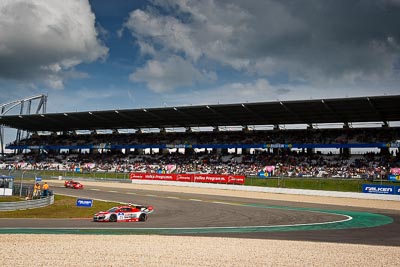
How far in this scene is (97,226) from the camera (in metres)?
18.3

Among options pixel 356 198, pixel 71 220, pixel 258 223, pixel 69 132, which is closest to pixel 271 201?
pixel 356 198

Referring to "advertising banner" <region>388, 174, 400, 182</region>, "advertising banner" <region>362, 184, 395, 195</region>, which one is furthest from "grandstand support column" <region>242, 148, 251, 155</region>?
"advertising banner" <region>362, 184, 395, 195</region>

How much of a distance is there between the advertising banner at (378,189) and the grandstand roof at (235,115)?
509 inches

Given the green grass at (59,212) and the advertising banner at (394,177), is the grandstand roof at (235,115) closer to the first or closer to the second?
the advertising banner at (394,177)

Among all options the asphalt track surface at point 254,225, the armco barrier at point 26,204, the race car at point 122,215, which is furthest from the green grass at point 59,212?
the race car at point 122,215

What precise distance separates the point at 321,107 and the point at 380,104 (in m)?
6.79

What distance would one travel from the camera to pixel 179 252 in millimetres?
11953

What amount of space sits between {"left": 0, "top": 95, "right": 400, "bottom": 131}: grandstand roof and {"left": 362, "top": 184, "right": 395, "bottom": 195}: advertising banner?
1292cm

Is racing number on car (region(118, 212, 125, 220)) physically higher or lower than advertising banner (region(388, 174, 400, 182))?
lower

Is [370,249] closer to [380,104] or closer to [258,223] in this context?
[258,223]

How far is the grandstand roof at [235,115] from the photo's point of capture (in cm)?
4747

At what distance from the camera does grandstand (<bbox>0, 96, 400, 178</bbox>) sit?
4828cm

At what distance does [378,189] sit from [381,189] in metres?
0.26

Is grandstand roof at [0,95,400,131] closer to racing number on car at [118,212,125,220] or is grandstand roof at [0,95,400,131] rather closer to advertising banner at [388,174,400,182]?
advertising banner at [388,174,400,182]
